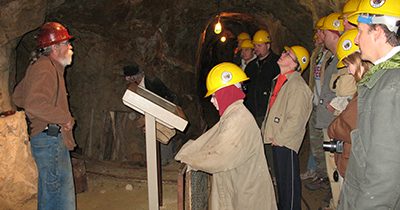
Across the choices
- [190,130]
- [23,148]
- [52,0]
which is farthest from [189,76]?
[23,148]

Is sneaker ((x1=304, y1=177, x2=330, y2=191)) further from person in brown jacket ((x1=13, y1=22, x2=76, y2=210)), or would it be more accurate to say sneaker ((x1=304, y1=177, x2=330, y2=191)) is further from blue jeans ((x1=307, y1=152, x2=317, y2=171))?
person in brown jacket ((x1=13, y1=22, x2=76, y2=210))

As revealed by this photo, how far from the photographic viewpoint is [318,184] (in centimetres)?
562

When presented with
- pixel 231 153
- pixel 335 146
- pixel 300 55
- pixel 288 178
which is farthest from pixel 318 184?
pixel 231 153

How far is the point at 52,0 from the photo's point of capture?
20.5ft

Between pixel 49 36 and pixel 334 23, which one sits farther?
pixel 334 23

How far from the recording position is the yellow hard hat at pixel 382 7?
2041mm

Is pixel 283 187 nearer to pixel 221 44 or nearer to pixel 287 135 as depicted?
pixel 287 135

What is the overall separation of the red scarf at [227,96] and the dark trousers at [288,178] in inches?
50.8

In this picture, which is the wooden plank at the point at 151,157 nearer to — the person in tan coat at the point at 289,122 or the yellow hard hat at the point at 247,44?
the person in tan coat at the point at 289,122

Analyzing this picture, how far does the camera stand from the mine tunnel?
16.1 feet

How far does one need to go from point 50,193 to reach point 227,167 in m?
2.05

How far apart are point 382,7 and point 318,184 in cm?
408

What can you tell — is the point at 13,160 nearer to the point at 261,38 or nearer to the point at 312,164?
the point at 312,164

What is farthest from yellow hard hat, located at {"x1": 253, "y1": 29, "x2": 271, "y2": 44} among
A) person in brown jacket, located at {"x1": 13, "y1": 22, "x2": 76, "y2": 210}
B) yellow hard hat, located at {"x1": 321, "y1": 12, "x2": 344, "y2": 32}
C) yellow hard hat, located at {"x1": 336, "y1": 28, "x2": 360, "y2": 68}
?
person in brown jacket, located at {"x1": 13, "y1": 22, "x2": 76, "y2": 210}
